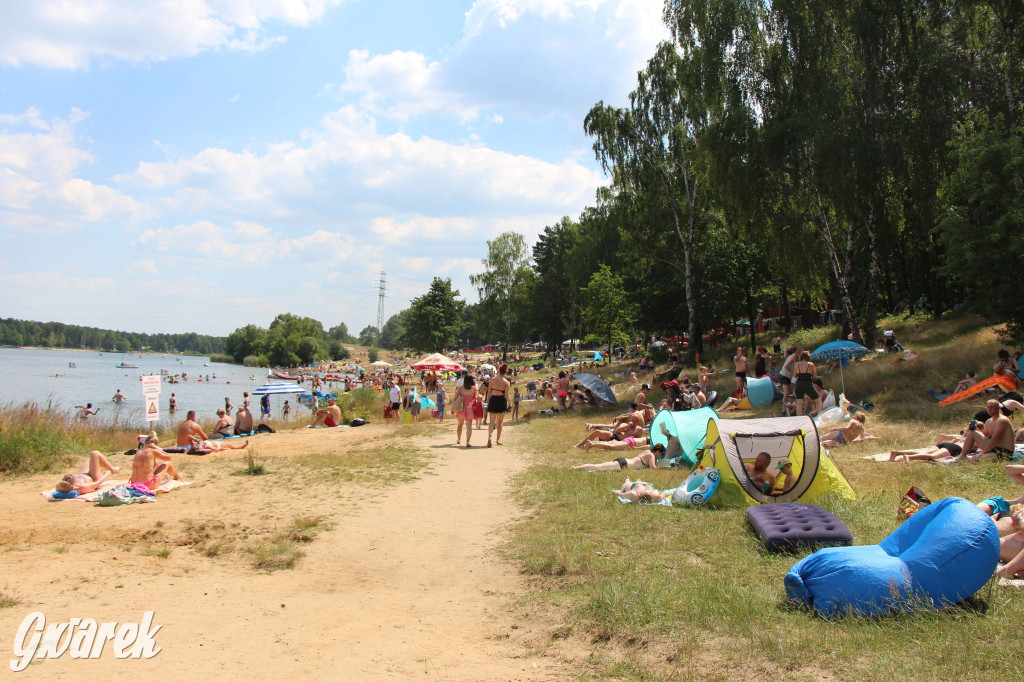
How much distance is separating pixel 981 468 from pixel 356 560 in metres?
7.29

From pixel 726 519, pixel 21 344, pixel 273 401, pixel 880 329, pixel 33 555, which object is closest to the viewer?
pixel 33 555

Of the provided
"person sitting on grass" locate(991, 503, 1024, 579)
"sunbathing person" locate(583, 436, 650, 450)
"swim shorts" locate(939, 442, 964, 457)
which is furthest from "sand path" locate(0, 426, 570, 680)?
A: "swim shorts" locate(939, 442, 964, 457)

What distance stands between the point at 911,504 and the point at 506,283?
1934 inches

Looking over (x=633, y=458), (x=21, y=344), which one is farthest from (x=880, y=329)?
(x=21, y=344)

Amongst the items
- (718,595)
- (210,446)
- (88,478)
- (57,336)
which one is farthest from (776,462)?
(57,336)

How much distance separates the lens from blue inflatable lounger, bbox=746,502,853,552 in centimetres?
548

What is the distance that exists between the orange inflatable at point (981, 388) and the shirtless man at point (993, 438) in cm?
422

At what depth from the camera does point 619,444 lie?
12.1 meters

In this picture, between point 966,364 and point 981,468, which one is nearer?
point 981,468

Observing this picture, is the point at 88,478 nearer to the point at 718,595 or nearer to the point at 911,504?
the point at 718,595

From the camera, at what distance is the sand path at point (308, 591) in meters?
4.17

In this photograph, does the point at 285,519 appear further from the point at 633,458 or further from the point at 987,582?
the point at 987,582

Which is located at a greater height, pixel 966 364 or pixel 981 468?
pixel 966 364

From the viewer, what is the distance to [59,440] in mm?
12539
